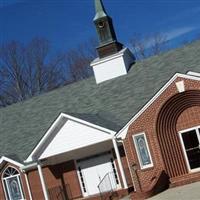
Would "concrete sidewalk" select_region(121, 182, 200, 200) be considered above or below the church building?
below

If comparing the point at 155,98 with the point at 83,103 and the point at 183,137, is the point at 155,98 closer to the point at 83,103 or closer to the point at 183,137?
the point at 183,137

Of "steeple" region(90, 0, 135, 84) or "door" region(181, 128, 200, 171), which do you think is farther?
"steeple" region(90, 0, 135, 84)

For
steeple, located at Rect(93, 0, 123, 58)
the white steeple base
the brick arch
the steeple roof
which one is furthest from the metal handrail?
the steeple roof

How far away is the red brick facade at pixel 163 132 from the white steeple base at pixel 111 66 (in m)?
7.89

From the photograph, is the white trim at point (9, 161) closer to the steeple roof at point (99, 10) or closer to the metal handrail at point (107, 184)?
the metal handrail at point (107, 184)

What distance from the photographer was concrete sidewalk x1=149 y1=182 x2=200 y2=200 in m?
18.3

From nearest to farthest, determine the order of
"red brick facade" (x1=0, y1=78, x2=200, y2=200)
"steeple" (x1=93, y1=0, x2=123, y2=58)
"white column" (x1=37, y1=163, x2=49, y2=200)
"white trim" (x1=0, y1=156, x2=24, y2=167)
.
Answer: "red brick facade" (x1=0, y1=78, x2=200, y2=200) → "white column" (x1=37, y1=163, x2=49, y2=200) → "white trim" (x1=0, y1=156, x2=24, y2=167) → "steeple" (x1=93, y1=0, x2=123, y2=58)

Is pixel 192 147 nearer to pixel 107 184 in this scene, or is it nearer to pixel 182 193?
pixel 182 193

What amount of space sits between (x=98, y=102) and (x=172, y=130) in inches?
251

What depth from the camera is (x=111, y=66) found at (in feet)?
103

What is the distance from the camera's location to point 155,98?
75.6 feet

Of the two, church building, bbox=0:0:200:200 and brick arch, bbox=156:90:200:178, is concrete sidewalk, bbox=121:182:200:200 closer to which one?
church building, bbox=0:0:200:200

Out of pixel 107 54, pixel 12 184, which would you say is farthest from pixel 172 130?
pixel 107 54

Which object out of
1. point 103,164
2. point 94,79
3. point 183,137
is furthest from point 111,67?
point 183,137
